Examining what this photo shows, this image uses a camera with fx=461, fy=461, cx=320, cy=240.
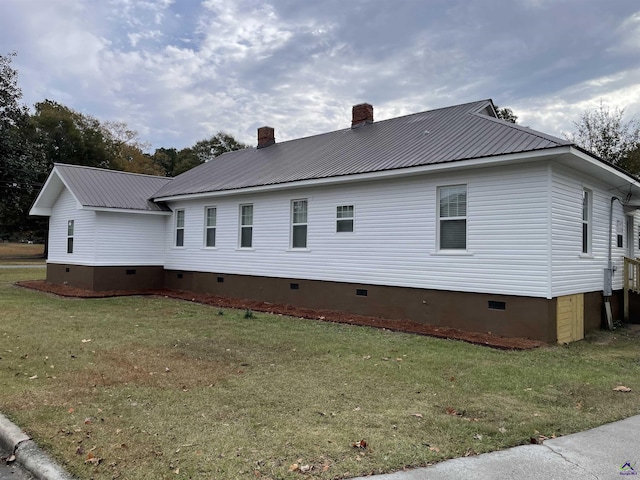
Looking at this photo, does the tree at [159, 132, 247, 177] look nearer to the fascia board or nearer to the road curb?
the fascia board

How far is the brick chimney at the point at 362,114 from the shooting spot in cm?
1706

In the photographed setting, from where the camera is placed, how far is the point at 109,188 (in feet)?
60.1

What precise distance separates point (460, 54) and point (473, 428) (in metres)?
13.0

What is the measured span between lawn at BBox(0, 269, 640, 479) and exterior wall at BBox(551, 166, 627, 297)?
141 cm

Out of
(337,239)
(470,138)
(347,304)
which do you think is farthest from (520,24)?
(347,304)

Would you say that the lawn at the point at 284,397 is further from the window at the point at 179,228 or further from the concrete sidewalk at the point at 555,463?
the window at the point at 179,228

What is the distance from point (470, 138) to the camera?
10805 mm

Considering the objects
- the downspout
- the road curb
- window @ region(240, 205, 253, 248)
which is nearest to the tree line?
window @ region(240, 205, 253, 248)

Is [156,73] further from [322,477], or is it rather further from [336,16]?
[322,477]

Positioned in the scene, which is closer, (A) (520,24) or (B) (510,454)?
(B) (510,454)

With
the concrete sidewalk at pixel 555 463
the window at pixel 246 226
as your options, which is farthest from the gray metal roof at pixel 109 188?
the concrete sidewalk at pixel 555 463

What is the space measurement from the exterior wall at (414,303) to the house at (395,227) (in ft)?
0.10

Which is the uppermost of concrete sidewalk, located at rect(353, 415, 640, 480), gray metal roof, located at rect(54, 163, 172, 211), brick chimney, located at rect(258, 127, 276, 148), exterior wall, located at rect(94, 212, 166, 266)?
brick chimney, located at rect(258, 127, 276, 148)

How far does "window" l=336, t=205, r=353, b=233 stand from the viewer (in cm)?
1231
